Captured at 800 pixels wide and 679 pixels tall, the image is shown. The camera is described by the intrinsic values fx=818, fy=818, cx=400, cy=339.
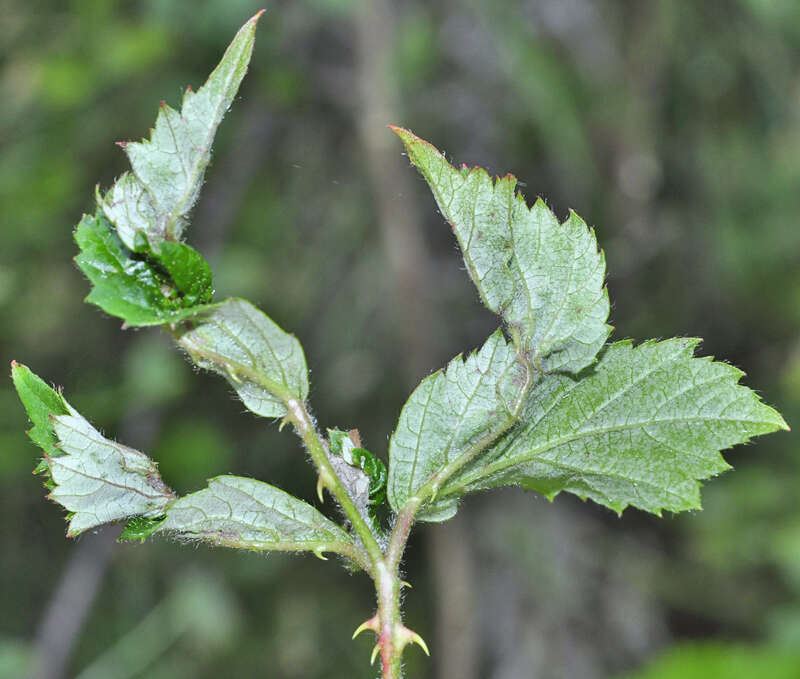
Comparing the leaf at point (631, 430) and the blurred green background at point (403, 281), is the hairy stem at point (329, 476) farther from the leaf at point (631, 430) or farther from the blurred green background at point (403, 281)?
the blurred green background at point (403, 281)

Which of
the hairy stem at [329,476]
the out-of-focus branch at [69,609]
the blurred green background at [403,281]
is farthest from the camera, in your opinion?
the blurred green background at [403,281]

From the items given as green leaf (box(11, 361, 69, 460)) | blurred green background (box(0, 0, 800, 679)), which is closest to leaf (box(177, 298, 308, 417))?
green leaf (box(11, 361, 69, 460))

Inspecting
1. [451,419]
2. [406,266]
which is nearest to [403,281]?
[406,266]

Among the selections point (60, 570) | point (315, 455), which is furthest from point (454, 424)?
point (60, 570)

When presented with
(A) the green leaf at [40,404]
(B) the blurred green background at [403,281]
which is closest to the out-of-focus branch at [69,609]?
(B) the blurred green background at [403,281]

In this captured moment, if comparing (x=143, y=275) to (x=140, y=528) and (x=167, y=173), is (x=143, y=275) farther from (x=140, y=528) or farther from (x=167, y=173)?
(x=140, y=528)

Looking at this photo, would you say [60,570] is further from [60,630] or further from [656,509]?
[656,509]
